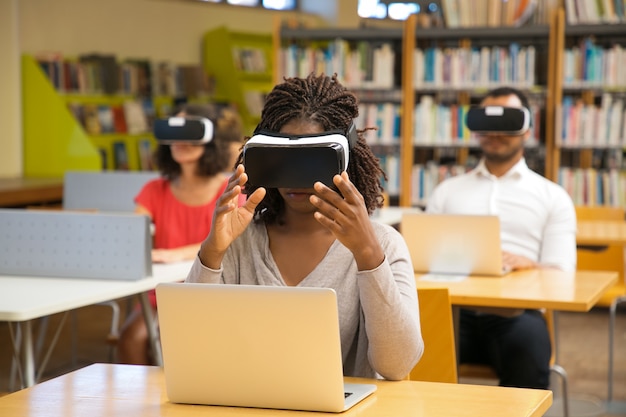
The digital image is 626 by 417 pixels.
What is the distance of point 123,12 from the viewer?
8.88 m

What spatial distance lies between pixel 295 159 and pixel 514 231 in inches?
80.7

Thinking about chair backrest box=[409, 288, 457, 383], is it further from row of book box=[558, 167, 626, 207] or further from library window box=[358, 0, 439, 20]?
row of book box=[558, 167, 626, 207]

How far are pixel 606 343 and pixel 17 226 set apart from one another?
349 cm

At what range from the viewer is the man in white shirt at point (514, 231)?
3129 millimetres

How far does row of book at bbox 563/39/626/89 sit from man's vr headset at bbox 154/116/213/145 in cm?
320

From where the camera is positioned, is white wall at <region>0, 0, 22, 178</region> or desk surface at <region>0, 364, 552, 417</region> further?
white wall at <region>0, 0, 22, 178</region>

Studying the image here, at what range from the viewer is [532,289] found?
2.96m

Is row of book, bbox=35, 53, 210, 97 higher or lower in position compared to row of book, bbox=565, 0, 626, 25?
lower

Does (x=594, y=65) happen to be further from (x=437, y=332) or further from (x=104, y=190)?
(x=437, y=332)

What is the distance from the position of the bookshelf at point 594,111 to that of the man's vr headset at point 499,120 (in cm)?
260

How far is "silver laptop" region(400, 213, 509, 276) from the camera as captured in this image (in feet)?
10.3

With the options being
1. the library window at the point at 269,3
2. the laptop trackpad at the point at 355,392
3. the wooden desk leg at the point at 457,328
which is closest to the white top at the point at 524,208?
the wooden desk leg at the point at 457,328

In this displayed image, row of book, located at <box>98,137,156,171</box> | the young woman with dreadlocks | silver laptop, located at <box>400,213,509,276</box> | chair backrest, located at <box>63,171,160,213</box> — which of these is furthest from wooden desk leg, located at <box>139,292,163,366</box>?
row of book, located at <box>98,137,156,171</box>

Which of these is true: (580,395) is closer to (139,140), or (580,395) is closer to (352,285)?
(352,285)
